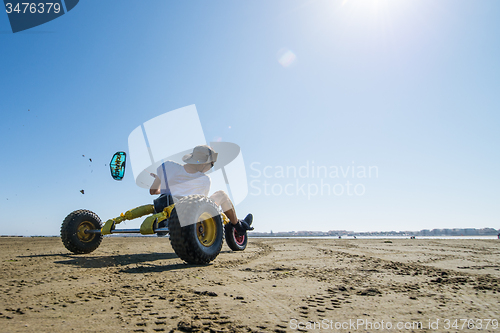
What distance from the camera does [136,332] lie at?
1387mm

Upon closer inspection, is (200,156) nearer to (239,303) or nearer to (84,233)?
(239,303)

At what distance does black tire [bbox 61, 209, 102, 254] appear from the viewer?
18.1 feet

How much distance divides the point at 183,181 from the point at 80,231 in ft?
10.1

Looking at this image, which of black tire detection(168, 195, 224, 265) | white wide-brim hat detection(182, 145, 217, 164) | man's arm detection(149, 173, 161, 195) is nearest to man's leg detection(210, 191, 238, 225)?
white wide-brim hat detection(182, 145, 217, 164)

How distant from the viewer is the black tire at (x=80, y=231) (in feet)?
18.1

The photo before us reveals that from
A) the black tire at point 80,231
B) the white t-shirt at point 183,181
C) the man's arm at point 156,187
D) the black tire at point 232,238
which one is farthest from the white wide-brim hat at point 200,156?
the black tire at point 80,231

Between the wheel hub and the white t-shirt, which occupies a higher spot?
the white t-shirt

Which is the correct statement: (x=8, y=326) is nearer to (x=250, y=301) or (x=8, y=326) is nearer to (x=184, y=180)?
(x=250, y=301)

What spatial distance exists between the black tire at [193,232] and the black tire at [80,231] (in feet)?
10.9

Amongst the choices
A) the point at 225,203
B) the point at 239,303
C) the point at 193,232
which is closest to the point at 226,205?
the point at 225,203

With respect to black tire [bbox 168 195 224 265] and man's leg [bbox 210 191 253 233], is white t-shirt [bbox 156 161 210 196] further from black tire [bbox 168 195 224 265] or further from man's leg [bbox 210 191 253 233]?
black tire [bbox 168 195 224 265]

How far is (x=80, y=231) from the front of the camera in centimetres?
574

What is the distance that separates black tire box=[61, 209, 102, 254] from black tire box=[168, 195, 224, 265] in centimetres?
331

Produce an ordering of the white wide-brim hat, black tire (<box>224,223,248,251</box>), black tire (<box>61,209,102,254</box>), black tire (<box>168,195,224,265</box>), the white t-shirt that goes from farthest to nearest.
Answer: black tire (<box>224,223,248,251</box>)
black tire (<box>61,209,102,254</box>)
the white wide-brim hat
the white t-shirt
black tire (<box>168,195,224,265</box>)
